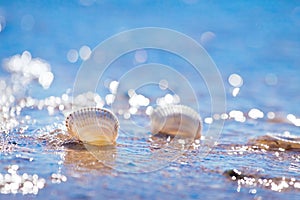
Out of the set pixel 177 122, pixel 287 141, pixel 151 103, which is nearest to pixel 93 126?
pixel 177 122

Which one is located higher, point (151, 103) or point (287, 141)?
point (151, 103)

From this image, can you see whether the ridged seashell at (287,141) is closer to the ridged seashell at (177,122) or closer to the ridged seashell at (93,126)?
the ridged seashell at (177,122)

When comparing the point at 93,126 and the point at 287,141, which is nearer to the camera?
the point at 93,126

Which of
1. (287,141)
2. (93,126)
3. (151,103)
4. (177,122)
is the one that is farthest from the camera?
(151,103)

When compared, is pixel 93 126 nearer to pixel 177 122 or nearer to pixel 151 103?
pixel 177 122

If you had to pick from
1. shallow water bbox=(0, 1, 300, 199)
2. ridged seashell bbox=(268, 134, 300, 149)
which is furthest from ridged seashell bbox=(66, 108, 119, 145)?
ridged seashell bbox=(268, 134, 300, 149)

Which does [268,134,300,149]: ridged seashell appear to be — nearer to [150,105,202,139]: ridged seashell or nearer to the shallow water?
the shallow water
